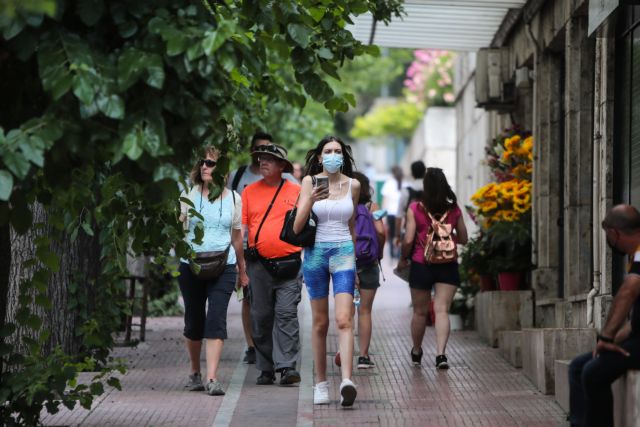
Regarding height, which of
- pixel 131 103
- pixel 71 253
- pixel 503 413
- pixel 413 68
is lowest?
pixel 503 413

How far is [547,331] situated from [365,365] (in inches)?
88.8

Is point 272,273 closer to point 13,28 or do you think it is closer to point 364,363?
point 364,363

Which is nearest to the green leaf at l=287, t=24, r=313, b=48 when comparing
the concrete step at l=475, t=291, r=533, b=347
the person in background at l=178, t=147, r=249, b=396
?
the person in background at l=178, t=147, r=249, b=396

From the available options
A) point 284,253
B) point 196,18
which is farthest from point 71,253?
point 196,18

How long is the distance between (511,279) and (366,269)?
104 inches

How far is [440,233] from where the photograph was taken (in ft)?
39.3

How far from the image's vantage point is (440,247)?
1195cm

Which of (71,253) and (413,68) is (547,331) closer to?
(71,253)

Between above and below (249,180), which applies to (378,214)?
below

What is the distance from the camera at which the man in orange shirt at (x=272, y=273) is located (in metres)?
10.9

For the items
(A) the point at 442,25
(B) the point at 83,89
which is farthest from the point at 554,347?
(A) the point at 442,25

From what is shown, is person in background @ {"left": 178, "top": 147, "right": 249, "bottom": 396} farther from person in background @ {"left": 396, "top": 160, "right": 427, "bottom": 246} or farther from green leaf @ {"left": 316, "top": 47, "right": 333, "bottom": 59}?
person in background @ {"left": 396, "top": 160, "right": 427, "bottom": 246}

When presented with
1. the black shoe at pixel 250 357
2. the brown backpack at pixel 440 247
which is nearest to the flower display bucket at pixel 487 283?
the brown backpack at pixel 440 247

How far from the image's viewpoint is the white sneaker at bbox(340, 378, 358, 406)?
9344 mm
